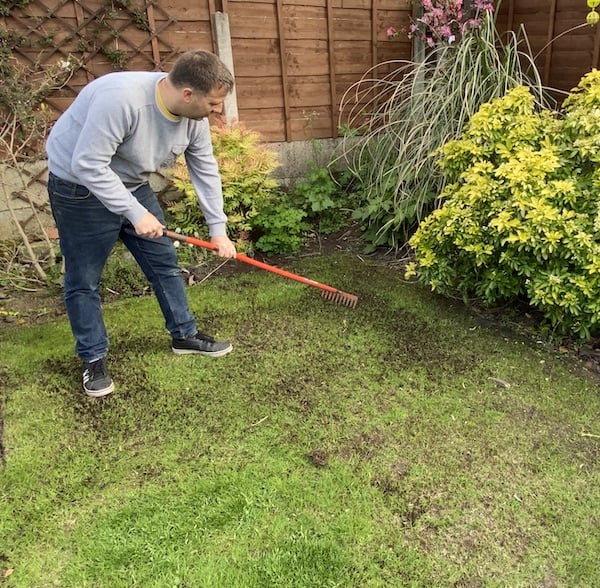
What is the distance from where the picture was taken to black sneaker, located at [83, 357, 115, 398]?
2424 millimetres

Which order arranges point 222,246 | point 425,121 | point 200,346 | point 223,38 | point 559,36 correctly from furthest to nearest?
point 223,38, point 559,36, point 425,121, point 200,346, point 222,246

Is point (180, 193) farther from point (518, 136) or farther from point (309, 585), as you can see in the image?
point (309, 585)

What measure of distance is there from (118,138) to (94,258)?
559 millimetres

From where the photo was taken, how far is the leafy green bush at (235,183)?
3.86 meters

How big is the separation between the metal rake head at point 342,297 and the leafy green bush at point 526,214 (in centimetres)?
43

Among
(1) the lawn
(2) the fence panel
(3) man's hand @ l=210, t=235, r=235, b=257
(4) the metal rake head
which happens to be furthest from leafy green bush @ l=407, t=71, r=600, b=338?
(2) the fence panel

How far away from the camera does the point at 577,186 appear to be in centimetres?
256

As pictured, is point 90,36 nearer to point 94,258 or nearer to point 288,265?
point 288,265

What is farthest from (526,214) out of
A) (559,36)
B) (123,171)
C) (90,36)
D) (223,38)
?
(90,36)

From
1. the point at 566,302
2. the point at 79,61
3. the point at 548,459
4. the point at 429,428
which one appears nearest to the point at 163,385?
the point at 429,428

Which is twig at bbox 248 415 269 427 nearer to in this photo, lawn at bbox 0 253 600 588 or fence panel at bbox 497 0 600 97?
lawn at bbox 0 253 600 588

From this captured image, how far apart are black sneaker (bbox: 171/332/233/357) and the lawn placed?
2.1 inches

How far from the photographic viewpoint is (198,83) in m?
1.96

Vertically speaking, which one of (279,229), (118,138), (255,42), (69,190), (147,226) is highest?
(255,42)
